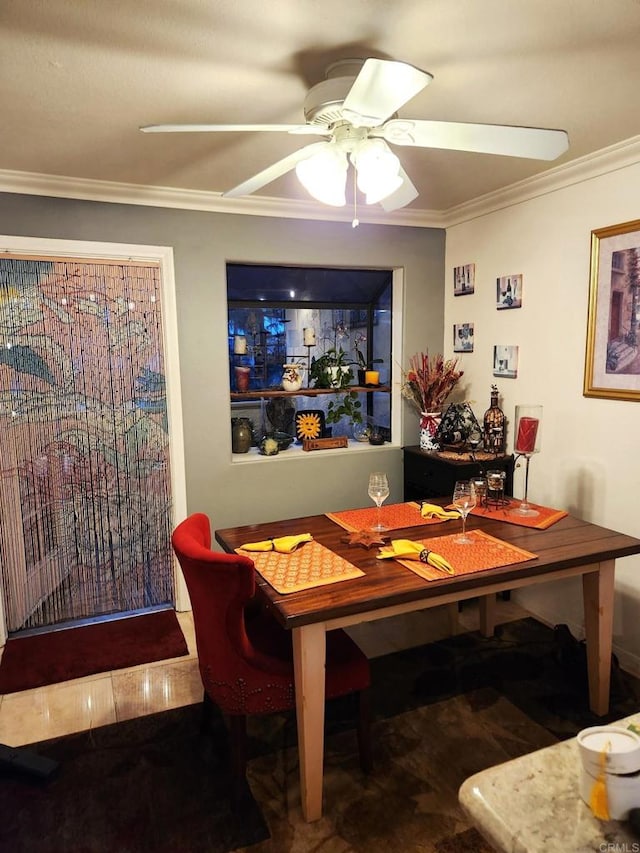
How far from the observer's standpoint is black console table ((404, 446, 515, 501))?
10.0 feet

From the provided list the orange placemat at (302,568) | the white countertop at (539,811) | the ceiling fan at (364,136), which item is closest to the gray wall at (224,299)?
the orange placemat at (302,568)

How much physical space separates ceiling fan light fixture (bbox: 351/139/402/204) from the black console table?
1.73 meters

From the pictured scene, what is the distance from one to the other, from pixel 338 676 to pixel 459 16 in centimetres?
198

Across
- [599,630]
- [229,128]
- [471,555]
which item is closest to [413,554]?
[471,555]

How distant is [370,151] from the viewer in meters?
1.62

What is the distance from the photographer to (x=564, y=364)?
2.81 m

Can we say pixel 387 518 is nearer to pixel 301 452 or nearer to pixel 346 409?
pixel 301 452

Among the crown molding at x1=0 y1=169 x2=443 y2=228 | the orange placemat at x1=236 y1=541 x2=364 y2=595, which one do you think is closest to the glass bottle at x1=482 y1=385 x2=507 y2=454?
the crown molding at x1=0 y1=169 x2=443 y2=228

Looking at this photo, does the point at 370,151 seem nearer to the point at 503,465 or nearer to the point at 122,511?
the point at 503,465

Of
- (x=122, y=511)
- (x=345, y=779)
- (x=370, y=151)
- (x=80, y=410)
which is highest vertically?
(x=370, y=151)

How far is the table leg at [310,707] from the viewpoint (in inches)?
65.7

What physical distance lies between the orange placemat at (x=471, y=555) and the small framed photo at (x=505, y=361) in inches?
50.6

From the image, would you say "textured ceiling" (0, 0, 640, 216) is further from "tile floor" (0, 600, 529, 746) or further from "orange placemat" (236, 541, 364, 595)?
"tile floor" (0, 600, 529, 746)

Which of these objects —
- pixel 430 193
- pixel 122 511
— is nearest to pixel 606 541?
pixel 430 193
